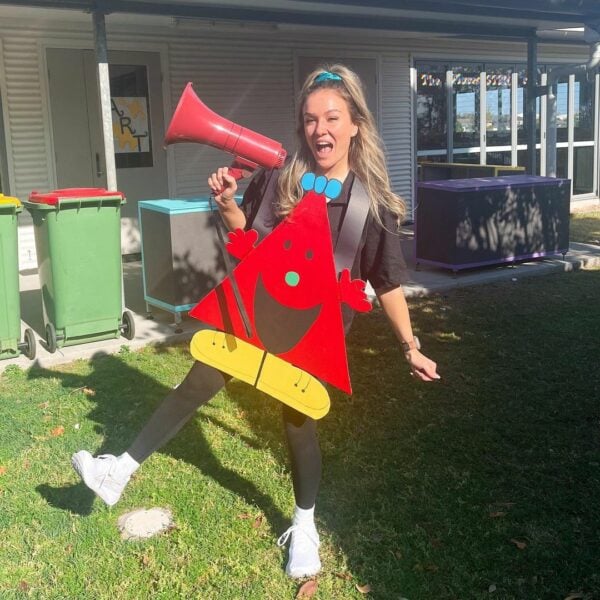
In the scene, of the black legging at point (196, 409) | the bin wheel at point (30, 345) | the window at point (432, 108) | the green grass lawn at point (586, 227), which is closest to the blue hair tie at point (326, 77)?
the black legging at point (196, 409)

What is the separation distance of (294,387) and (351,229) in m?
0.63

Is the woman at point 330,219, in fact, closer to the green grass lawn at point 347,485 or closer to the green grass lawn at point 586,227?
the green grass lawn at point 347,485

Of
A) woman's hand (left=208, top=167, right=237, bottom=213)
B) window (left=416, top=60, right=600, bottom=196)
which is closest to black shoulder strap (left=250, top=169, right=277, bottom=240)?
woman's hand (left=208, top=167, right=237, bottom=213)

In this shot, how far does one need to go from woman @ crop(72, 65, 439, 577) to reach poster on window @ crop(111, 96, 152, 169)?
23.1 ft

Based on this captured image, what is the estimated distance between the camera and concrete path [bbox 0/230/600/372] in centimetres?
587

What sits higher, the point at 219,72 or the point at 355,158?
the point at 219,72

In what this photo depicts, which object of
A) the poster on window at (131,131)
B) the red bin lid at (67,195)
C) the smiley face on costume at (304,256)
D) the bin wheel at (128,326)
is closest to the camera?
the smiley face on costume at (304,256)

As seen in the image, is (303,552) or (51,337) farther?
(51,337)

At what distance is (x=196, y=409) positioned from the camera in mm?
2967

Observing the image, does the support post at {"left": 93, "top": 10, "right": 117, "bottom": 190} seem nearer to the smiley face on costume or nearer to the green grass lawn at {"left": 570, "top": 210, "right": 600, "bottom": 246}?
the smiley face on costume

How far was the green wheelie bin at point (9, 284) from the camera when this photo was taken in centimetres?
539

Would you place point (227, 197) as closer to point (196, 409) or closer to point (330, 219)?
point (330, 219)

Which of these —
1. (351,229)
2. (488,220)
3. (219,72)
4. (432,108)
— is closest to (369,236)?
(351,229)

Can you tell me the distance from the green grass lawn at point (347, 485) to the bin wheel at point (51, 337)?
34 cm
